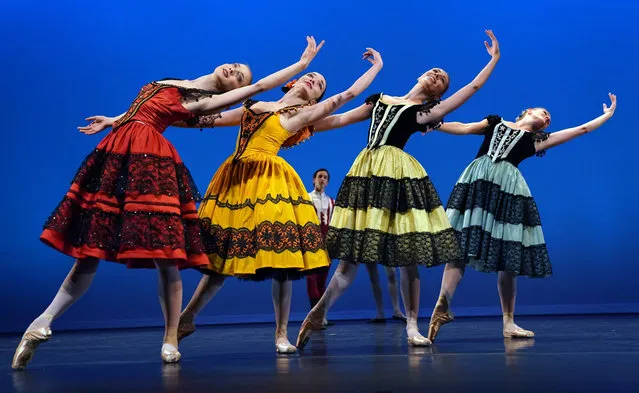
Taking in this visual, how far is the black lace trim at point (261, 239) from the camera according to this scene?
11.1 feet

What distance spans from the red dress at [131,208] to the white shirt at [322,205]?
3.47 metres

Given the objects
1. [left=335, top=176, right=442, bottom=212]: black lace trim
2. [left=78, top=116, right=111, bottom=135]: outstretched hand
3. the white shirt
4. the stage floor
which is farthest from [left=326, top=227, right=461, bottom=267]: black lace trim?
the white shirt

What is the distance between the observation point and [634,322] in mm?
5566

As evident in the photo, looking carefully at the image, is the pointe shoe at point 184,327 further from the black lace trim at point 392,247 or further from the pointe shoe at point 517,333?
the pointe shoe at point 517,333

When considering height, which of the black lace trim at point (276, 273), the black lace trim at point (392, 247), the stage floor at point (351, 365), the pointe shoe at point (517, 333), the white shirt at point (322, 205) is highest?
the white shirt at point (322, 205)

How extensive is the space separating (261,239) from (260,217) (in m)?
0.10

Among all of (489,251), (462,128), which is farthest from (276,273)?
(462,128)

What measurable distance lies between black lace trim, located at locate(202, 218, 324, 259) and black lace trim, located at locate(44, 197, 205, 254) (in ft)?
1.22

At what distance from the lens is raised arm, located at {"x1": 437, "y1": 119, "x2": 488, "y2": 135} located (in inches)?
178

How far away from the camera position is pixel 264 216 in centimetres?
341

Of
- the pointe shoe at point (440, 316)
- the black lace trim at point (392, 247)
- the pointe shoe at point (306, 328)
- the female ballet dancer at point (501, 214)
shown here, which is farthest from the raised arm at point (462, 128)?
the pointe shoe at point (306, 328)

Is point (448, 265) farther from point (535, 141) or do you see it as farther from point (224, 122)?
point (224, 122)

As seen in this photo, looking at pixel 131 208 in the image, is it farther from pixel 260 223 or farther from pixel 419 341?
pixel 419 341

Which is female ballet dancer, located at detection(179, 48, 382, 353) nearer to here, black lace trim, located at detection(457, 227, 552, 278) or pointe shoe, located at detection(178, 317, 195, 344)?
pointe shoe, located at detection(178, 317, 195, 344)
